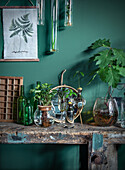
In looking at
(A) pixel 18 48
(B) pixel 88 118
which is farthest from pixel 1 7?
(B) pixel 88 118

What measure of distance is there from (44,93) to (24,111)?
→ 0.80 feet

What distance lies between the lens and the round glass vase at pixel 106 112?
4.71 feet

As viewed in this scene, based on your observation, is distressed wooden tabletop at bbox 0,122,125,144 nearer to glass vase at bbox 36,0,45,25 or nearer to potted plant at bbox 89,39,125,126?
potted plant at bbox 89,39,125,126

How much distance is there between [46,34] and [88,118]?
94 centimetres

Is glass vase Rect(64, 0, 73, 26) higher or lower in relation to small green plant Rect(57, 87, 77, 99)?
higher

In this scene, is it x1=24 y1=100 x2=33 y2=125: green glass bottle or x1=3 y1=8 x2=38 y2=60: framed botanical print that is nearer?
x1=24 y1=100 x2=33 y2=125: green glass bottle

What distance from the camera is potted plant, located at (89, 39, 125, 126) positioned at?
4.46 ft

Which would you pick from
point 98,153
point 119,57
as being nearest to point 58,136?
point 98,153

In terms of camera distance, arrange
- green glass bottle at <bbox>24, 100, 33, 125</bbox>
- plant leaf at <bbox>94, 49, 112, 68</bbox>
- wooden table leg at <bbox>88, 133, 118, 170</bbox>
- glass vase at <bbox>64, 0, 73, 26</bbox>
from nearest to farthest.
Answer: wooden table leg at <bbox>88, 133, 118, 170</bbox> < plant leaf at <bbox>94, 49, 112, 68</bbox> < green glass bottle at <bbox>24, 100, 33, 125</bbox> < glass vase at <bbox>64, 0, 73, 26</bbox>

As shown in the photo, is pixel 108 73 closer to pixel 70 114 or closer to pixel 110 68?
pixel 110 68

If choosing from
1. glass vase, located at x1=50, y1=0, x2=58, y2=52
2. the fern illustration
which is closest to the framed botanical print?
the fern illustration

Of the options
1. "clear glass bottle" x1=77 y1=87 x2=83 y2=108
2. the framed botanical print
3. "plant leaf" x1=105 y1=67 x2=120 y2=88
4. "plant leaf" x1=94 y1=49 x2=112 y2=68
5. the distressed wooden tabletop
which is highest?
the framed botanical print

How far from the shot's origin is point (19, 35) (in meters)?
1.68

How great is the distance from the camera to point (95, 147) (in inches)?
49.9
